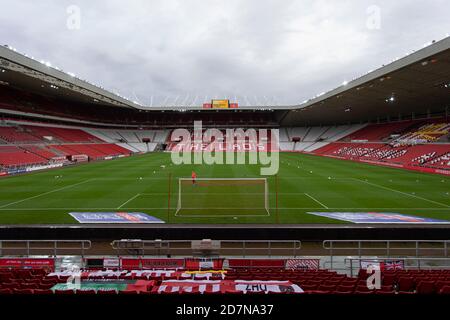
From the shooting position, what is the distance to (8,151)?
40656 millimetres

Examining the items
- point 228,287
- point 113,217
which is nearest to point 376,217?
point 228,287

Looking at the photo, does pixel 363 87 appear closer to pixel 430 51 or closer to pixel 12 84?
pixel 430 51

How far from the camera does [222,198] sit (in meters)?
21.0

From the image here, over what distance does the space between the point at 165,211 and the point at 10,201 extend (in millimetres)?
11379

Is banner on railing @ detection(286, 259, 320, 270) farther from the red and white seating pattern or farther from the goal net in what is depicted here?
the goal net

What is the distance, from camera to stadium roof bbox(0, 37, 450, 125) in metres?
26.2

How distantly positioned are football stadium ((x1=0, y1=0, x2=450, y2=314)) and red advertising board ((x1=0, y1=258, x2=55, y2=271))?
4 cm

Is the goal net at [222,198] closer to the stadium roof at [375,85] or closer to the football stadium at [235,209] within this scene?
the football stadium at [235,209]

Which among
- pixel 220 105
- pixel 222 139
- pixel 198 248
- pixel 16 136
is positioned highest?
pixel 220 105

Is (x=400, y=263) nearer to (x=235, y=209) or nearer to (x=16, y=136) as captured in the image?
(x=235, y=209)

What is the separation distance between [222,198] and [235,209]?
3.27 metres
